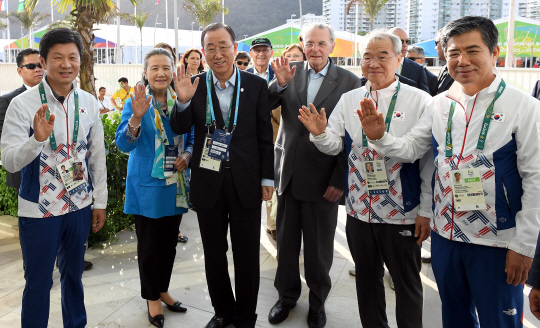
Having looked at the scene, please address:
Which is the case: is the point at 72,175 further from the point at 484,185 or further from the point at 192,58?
the point at 192,58

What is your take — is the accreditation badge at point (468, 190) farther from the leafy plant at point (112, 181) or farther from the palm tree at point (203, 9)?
the palm tree at point (203, 9)

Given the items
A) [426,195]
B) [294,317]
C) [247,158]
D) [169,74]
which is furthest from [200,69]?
[426,195]

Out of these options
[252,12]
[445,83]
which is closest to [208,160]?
[445,83]

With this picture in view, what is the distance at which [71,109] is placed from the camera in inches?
88.4

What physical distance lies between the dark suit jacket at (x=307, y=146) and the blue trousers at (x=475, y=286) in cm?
95

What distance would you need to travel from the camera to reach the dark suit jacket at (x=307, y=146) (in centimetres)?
275

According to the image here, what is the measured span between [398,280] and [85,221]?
179cm

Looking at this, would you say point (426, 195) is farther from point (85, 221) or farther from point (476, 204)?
point (85, 221)

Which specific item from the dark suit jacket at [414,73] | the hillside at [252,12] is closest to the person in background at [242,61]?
the dark suit jacket at [414,73]

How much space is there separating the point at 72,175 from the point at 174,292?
1.43m

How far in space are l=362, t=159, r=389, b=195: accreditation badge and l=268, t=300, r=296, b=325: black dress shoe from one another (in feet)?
3.87

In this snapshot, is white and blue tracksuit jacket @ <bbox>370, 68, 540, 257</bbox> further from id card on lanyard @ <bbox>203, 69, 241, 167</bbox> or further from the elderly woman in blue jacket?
the elderly woman in blue jacket

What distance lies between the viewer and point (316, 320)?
9.05 ft

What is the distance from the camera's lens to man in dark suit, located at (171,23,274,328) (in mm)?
2482
